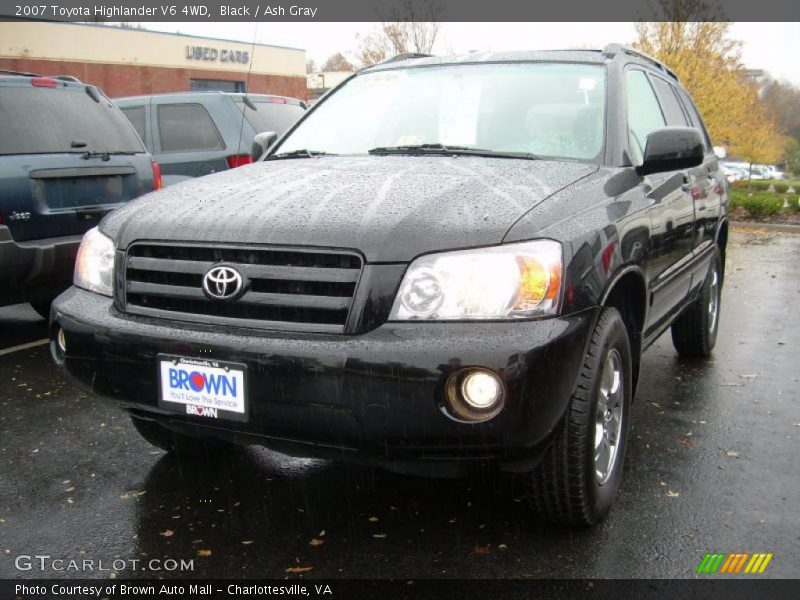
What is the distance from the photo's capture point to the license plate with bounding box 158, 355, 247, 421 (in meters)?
2.49

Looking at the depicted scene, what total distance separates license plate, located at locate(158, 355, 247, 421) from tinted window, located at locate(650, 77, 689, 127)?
3105mm

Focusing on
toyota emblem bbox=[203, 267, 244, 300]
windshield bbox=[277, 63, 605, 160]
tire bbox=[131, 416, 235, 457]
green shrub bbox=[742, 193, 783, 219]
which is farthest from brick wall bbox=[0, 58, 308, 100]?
toyota emblem bbox=[203, 267, 244, 300]

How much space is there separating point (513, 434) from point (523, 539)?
0.68 metres

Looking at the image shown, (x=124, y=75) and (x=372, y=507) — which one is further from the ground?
(x=124, y=75)

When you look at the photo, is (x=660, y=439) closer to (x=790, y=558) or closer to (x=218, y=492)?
(x=790, y=558)

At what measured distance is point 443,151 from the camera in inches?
138

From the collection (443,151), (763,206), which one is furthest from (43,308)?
(763,206)

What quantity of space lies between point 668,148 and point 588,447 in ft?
4.68

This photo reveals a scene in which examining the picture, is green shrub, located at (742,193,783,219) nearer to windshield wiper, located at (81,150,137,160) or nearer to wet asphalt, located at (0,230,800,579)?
wet asphalt, located at (0,230,800,579)

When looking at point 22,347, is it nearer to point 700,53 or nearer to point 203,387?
point 203,387

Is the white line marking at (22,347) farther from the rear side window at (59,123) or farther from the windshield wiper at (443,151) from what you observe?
the windshield wiper at (443,151)

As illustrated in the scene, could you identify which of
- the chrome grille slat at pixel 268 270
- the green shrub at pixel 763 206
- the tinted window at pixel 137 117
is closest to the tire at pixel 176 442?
the chrome grille slat at pixel 268 270

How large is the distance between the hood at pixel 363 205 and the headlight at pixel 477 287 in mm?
51

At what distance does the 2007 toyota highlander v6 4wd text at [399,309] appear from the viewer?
7.68 ft
